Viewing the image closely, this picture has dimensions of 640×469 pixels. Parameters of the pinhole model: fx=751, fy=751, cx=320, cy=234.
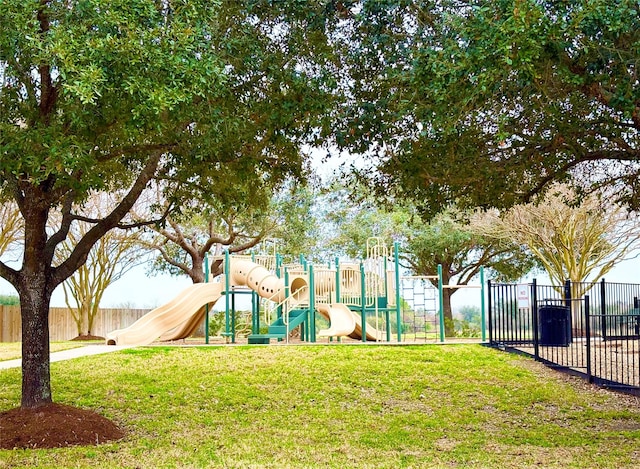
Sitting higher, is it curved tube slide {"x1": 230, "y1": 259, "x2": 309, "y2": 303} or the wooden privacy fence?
curved tube slide {"x1": 230, "y1": 259, "x2": 309, "y2": 303}

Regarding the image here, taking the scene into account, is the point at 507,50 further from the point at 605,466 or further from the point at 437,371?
the point at 437,371

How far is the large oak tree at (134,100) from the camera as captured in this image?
752 cm

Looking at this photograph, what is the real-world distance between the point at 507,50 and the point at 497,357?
9713mm

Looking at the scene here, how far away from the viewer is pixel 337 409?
11.5 m

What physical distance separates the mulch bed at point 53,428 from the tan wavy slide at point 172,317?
948 cm

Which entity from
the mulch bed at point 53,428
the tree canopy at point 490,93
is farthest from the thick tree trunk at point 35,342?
the tree canopy at point 490,93

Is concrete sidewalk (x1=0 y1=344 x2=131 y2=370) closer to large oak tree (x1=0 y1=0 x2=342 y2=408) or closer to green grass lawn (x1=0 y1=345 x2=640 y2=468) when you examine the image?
green grass lawn (x1=0 y1=345 x2=640 y2=468)

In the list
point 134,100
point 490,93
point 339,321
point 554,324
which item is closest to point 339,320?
point 339,321

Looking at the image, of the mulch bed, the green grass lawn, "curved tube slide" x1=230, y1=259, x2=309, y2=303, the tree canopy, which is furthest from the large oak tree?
"curved tube slide" x1=230, y1=259, x2=309, y2=303

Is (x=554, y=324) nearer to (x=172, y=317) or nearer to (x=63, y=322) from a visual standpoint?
(x=172, y=317)

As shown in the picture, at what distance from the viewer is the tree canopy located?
749cm

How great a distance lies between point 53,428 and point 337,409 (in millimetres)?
4123

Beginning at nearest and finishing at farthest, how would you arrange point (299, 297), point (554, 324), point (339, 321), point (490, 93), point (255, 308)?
point (490, 93), point (554, 324), point (339, 321), point (299, 297), point (255, 308)

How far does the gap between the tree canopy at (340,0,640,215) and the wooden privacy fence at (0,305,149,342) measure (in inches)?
869
